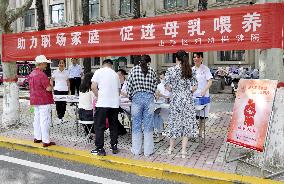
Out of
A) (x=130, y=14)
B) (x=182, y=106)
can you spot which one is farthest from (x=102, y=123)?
(x=130, y=14)

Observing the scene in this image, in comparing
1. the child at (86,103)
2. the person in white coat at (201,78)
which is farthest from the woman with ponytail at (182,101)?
the child at (86,103)

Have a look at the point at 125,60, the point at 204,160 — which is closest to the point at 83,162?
the point at 204,160

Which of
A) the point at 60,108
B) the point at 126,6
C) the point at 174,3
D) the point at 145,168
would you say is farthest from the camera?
the point at 126,6

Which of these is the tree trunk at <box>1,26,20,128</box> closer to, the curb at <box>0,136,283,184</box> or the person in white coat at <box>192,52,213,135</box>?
the curb at <box>0,136,283,184</box>

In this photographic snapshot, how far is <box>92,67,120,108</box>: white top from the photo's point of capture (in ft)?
20.8

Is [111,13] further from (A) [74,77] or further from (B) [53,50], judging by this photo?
(B) [53,50]

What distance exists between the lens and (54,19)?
35312 millimetres

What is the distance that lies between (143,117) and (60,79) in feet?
14.0

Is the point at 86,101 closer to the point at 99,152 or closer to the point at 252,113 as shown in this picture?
the point at 99,152

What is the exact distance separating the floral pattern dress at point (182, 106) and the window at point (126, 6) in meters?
25.4

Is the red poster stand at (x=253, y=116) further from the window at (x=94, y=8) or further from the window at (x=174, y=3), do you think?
the window at (x=94, y=8)

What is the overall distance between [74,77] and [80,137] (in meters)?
5.39

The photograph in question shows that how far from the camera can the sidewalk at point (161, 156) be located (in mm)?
5402

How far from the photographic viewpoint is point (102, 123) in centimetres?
643
